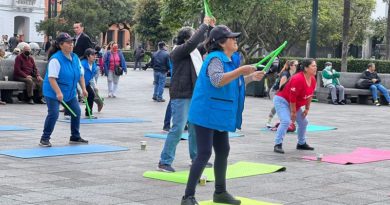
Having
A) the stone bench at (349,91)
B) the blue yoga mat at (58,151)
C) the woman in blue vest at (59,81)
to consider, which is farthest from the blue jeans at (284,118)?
the stone bench at (349,91)

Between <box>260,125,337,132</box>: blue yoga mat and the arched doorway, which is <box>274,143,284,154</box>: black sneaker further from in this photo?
the arched doorway

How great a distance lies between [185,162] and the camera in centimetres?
989

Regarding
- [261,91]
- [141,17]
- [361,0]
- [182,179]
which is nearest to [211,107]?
[182,179]

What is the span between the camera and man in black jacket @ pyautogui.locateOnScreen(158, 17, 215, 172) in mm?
8609

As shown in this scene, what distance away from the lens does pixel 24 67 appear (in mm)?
18594

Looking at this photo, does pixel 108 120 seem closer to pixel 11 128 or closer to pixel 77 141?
pixel 11 128

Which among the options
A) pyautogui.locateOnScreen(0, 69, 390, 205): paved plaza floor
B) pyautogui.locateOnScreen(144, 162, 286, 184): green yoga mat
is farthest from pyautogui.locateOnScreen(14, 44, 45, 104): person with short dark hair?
pyautogui.locateOnScreen(144, 162, 286, 184): green yoga mat

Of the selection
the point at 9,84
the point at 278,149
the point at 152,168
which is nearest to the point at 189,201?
the point at 152,168

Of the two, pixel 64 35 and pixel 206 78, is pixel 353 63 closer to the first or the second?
pixel 64 35

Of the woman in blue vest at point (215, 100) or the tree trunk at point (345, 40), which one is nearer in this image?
the woman in blue vest at point (215, 100)

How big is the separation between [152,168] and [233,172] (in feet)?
3.34

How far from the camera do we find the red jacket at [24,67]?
18469mm

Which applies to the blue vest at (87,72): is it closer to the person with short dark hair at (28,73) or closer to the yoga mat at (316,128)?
the person with short dark hair at (28,73)

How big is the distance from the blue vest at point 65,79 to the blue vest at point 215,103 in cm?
427
